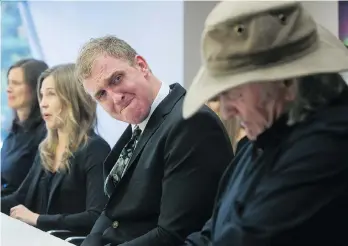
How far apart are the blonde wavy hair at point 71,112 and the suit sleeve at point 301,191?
1.53 m

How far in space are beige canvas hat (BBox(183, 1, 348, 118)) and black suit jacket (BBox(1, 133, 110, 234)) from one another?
1.31m

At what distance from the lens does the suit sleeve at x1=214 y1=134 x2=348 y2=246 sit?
3.33 feet

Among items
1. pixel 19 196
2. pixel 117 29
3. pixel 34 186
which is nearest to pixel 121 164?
pixel 34 186

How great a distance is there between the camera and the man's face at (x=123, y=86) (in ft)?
5.78

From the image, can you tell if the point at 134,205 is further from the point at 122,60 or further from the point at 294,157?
the point at 294,157

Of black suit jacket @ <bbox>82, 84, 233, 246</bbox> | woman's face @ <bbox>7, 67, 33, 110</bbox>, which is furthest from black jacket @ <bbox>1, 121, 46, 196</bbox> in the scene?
black suit jacket @ <bbox>82, 84, 233, 246</bbox>

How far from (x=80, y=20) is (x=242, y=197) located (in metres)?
2.74

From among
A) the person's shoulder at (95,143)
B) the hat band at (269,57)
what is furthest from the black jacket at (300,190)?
the person's shoulder at (95,143)

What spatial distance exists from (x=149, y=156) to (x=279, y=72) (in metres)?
0.72

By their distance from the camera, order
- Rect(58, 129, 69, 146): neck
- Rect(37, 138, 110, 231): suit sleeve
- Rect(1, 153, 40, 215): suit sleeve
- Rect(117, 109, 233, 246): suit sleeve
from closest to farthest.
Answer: Rect(117, 109, 233, 246): suit sleeve
Rect(37, 138, 110, 231): suit sleeve
Rect(58, 129, 69, 146): neck
Rect(1, 153, 40, 215): suit sleeve

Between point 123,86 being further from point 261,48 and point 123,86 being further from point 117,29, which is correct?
point 117,29

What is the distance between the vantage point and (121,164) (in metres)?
1.84

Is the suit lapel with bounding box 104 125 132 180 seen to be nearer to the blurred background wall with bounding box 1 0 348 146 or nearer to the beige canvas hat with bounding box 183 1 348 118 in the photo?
the beige canvas hat with bounding box 183 1 348 118

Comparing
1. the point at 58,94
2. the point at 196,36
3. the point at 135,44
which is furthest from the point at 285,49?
the point at 135,44
